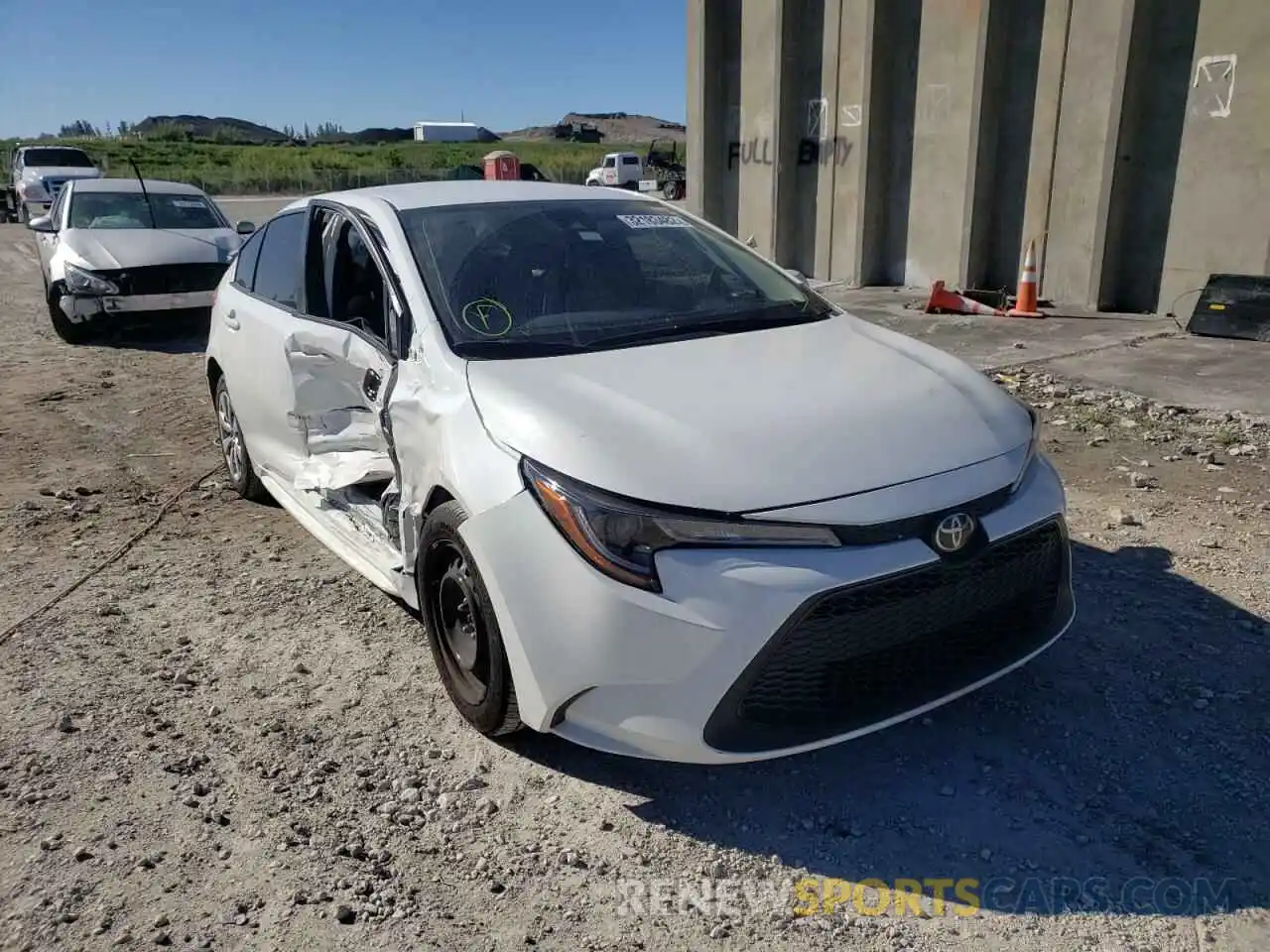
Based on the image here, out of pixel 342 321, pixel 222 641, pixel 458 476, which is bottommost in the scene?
pixel 222 641

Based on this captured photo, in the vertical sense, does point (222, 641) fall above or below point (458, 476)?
below

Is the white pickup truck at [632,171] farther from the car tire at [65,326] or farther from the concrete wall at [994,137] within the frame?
the car tire at [65,326]

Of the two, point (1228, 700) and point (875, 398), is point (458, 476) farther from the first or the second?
point (1228, 700)

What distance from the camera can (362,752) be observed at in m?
3.03

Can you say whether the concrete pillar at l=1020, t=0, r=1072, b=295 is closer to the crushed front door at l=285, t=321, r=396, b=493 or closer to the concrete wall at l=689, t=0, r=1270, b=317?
the concrete wall at l=689, t=0, r=1270, b=317

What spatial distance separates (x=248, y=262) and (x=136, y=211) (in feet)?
22.7

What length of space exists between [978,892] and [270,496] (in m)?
4.20

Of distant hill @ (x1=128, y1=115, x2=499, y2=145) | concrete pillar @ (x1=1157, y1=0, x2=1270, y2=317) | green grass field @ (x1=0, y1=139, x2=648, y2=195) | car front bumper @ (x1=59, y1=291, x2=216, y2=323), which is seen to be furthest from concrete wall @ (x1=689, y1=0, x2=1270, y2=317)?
distant hill @ (x1=128, y1=115, x2=499, y2=145)

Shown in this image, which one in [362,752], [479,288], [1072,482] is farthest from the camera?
[1072,482]

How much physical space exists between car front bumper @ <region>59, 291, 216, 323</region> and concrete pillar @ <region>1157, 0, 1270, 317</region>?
30.4 ft

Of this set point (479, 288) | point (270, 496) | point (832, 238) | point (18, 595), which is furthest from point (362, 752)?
point (832, 238)

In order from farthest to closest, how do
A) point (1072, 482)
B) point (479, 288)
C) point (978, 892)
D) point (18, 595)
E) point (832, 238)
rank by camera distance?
point (832, 238) → point (1072, 482) → point (18, 595) → point (479, 288) → point (978, 892)

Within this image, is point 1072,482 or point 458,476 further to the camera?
point 1072,482

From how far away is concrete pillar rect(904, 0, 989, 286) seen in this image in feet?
34.5
